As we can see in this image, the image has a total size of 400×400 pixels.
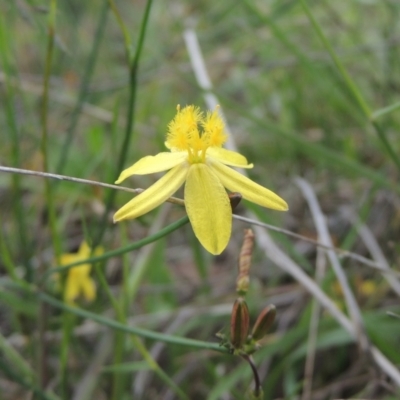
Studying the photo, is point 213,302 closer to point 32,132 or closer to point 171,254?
point 171,254

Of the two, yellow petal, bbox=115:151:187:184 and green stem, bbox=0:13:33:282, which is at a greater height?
green stem, bbox=0:13:33:282

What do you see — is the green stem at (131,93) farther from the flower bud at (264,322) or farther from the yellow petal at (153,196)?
the flower bud at (264,322)

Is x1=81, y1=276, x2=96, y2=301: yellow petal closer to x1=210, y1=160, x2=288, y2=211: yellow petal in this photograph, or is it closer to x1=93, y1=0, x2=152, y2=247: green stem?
x1=93, y1=0, x2=152, y2=247: green stem

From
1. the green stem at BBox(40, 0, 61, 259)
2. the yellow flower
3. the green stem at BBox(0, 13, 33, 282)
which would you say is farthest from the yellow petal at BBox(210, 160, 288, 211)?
the green stem at BBox(0, 13, 33, 282)

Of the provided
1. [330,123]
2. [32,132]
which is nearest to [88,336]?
[32,132]

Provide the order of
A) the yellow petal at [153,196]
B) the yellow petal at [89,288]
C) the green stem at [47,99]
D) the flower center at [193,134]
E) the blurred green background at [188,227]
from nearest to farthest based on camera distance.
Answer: the yellow petal at [153,196], the flower center at [193,134], the green stem at [47,99], the blurred green background at [188,227], the yellow petal at [89,288]

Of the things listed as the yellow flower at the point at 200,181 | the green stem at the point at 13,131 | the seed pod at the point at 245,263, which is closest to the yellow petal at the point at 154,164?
the yellow flower at the point at 200,181
